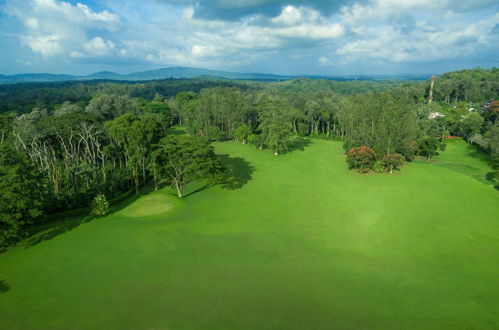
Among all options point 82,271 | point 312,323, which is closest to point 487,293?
point 312,323

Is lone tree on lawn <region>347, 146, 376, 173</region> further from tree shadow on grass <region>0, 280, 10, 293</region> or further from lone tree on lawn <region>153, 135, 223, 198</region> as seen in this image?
tree shadow on grass <region>0, 280, 10, 293</region>

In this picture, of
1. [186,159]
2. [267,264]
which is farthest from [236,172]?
[267,264]

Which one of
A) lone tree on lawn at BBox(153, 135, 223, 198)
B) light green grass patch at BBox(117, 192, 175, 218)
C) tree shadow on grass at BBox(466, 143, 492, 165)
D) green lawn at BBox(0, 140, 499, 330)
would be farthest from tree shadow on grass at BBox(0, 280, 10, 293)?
tree shadow on grass at BBox(466, 143, 492, 165)

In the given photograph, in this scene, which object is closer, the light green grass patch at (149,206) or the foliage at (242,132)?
the light green grass patch at (149,206)

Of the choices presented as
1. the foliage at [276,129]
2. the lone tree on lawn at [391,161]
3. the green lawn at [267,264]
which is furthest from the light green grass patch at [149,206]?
the lone tree on lawn at [391,161]

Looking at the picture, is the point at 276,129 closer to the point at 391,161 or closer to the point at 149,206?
the point at 391,161

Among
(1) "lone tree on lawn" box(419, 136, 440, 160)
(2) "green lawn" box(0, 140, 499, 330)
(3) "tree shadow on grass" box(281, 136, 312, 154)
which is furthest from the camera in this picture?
(3) "tree shadow on grass" box(281, 136, 312, 154)

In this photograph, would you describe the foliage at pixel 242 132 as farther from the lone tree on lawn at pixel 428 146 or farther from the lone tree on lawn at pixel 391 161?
the lone tree on lawn at pixel 428 146
